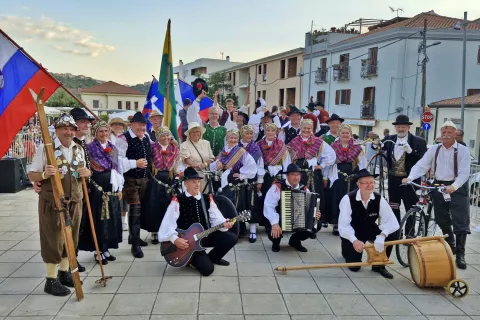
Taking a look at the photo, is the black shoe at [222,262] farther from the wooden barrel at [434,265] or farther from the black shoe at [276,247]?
the wooden barrel at [434,265]

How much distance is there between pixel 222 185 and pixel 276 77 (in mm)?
33770

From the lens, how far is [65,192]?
12.9 ft

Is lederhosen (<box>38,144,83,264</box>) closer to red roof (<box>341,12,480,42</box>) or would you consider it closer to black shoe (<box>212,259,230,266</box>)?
black shoe (<box>212,259,230,266</box>)

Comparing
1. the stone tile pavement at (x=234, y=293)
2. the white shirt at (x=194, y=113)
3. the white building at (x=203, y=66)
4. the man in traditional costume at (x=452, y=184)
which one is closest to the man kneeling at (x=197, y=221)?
the stone tile pavement at (x=234, y=293)

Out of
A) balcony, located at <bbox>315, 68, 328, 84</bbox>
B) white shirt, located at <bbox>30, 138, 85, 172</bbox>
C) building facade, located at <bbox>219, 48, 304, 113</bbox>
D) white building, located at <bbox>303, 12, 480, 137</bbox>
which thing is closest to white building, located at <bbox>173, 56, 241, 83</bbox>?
building facade, located at <bbox>219, 48, 304, 113</bbox>

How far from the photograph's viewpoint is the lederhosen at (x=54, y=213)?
3.83m

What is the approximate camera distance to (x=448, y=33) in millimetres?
25531

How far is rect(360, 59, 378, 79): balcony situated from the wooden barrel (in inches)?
969

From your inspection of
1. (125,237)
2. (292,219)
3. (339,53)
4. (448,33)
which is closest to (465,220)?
(292,219)

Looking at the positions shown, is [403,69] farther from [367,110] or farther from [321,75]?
[321,75]

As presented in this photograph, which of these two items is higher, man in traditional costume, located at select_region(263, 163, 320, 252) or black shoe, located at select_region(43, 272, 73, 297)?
man in traditional costume, located at select_region(263, 163, 320, 252)

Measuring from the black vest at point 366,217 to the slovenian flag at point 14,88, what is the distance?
3.72 metres

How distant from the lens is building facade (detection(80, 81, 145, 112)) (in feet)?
219

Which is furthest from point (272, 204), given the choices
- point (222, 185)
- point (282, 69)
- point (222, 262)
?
point (282, 69)
